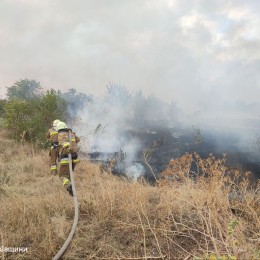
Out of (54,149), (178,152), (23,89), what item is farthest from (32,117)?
(23,89)

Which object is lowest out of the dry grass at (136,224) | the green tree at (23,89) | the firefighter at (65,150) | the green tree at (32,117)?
the dry grass at (136,224)

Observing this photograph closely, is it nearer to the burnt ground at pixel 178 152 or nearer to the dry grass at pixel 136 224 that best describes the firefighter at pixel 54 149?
the dry grass at pixel 136 224

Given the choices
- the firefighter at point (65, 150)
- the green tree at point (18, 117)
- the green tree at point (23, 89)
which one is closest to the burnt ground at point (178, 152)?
the green tree at point (18, 117)

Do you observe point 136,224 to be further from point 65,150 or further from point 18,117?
point 18,117

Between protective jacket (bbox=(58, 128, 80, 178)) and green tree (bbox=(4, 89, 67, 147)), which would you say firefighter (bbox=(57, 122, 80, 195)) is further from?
green tree (bbox=(4, 89, 67, 147))

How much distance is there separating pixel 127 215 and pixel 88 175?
13.7ft

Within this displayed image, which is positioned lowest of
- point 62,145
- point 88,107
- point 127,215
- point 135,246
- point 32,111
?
point 135,246

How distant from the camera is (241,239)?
3002mm

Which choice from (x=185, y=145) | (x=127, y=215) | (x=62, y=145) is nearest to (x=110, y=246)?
(x=127, y=215)

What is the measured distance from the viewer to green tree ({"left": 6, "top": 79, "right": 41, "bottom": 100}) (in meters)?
34.0

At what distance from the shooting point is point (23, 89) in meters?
35.3

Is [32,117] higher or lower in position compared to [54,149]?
higher

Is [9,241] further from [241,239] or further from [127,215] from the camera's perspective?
[241,239]

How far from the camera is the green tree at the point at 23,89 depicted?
112 ft
